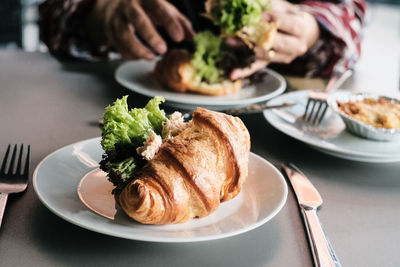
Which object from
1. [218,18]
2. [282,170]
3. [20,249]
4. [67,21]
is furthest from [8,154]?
[67,21]

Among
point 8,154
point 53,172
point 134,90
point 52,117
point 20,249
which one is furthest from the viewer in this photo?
point 134,90

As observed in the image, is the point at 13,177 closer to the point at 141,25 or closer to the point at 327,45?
the point at 141,25

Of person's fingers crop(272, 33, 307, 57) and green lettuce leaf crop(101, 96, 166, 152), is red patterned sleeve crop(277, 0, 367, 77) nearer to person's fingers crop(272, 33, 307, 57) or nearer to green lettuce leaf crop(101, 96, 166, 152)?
person's fingers crop(272, 33, 307, 57)

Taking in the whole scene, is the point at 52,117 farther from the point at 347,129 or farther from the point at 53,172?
the point at 347,129

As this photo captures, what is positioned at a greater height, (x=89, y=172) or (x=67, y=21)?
(x=89, y=172)

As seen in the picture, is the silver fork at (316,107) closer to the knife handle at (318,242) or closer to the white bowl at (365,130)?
the white bowl at (365,130)

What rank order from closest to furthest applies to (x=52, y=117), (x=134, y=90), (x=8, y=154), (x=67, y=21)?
1. (x=8, y=154)
2. (x=52, y=117)
3. (x=134, y=90)
4. (x=67, y=21)

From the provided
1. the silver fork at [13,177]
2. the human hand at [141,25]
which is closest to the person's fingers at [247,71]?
the human hand at [141,25]

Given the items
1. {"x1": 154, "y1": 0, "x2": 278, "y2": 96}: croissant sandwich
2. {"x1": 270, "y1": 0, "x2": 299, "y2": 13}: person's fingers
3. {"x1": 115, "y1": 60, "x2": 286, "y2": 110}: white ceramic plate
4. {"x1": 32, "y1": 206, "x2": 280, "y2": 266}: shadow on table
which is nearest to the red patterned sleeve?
{"x1": 270, "y1": 0, "x2": 299, "y2": 13}: person's fingers
